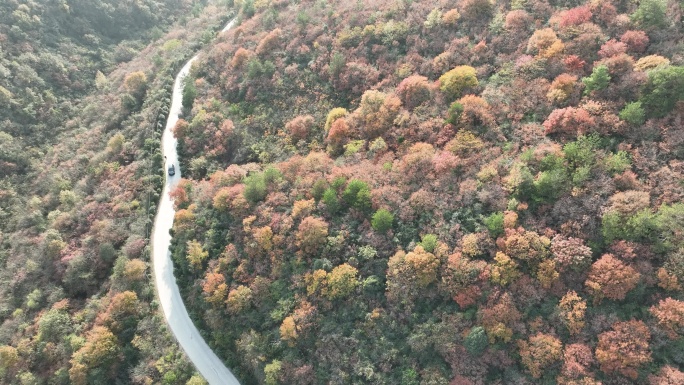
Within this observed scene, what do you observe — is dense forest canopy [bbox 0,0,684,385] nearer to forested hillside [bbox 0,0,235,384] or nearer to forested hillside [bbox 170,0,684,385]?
forested hillside [bbox 170,0,684,385]

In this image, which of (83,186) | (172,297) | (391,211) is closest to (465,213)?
(391,211)

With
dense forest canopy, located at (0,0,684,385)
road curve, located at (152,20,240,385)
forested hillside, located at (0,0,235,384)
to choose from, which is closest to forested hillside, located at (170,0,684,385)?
dense forest canopy, located at (0,0,684,385)

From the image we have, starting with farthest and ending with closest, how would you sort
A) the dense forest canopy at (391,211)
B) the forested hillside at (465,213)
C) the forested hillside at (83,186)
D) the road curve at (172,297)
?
the forested hillside at (83,186) → the road curve at (172,297) → the dense forest canopy at (391,211) → the forested hillside at (465,213)

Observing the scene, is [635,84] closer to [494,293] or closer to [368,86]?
[494,293]

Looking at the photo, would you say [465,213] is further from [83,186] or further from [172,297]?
[83,186]

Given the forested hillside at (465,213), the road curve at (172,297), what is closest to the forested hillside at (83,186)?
the road curve at (172,297)

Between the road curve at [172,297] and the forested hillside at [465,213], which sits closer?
the forested hillside at [465,213]

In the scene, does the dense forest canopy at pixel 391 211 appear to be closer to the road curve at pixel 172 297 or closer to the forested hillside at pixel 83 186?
the forested hillside at pixel 83 186
